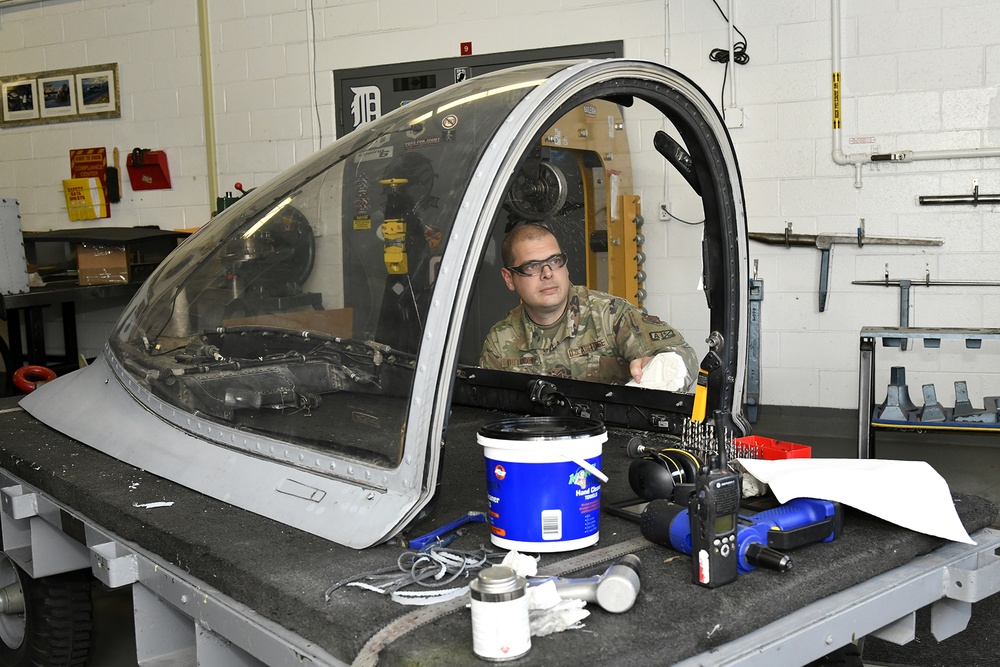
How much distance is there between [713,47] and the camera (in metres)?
5.38

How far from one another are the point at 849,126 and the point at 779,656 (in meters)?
4.52

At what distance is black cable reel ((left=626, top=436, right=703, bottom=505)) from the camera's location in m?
1.63

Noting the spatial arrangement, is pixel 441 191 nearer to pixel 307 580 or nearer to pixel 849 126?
Answer: pixel 307 580

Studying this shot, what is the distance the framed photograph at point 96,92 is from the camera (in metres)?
7.28

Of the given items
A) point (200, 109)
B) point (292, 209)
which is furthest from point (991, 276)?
point (200, 109)

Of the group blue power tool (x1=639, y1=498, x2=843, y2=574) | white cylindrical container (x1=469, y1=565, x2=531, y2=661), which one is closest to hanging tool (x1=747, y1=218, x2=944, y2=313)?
blue power tool (x1=639, y1=498, x2=843, y2=574)

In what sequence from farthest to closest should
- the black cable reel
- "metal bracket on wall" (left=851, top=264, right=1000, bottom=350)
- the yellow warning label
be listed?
the yellow warning label, "metal bracket on wall" (left=851, top=264, right=1000, bottom=350), the black cable reel

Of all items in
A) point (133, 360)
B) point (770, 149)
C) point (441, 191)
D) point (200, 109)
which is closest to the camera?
point (441, 191)

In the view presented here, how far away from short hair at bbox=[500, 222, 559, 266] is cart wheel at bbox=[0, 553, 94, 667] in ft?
4.95

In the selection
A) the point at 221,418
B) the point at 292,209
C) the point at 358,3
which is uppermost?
the point at 358,3

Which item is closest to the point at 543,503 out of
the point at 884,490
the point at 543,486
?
the point at 543,486

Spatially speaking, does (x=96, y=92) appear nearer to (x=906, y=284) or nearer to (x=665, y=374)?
(x=906, y=284)

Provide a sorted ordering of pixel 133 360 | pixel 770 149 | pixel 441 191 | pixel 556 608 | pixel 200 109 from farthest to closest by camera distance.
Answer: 1. pixel 200 109
2. pixel 770 149
3. pixel 133 360
4. pixel 441 191
5. pixel 556 608

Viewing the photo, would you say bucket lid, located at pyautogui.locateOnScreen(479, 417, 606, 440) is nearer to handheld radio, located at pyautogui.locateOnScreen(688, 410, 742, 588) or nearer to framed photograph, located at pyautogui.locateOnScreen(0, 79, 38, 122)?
handheld radio, located at pyautogui.locateOnScreen(688, 410, 742, 588)
